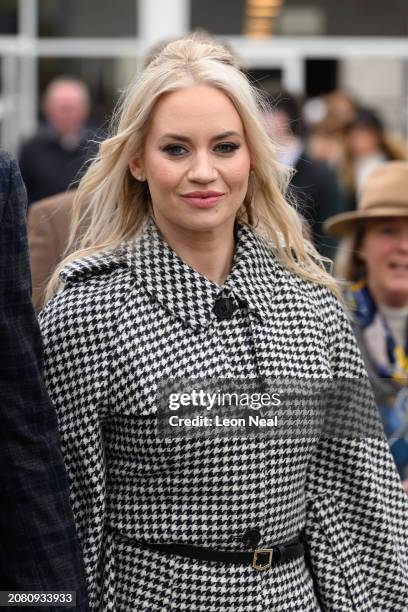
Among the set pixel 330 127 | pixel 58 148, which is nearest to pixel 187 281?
pixel 58 148

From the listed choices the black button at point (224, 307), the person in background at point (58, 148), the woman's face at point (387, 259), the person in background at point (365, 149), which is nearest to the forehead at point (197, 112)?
the black button at point (224, 307)

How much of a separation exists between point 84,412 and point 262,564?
490mm

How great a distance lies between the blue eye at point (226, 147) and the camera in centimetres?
281

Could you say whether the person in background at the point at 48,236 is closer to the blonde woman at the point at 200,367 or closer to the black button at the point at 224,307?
the blonde woman at the point at 200,367

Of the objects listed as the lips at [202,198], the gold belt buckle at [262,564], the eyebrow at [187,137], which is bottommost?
the gold belt buckle at [262,564]

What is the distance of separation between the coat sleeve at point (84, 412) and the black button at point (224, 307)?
10.4 inches

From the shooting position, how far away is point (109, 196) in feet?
9.91

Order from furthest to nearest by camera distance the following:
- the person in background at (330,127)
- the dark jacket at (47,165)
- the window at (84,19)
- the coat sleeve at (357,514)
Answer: the window at (84,19) < the person in background at (330,127) < the dark jacket at (47,165) < the coat sleeve at (357,514)

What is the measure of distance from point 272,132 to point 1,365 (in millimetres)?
1182

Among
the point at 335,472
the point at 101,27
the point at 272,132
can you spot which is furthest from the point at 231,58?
the point at 101,27

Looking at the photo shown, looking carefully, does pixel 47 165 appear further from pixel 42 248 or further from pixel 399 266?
pixel 42 248

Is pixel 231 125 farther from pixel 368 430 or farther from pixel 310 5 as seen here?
pixel 310 5

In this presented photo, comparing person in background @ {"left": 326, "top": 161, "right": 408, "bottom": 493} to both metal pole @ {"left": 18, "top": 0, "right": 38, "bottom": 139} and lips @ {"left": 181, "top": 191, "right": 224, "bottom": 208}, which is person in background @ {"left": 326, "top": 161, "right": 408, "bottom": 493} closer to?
lips @ {"left": 181, "top": 191, "right": 224, "bottom": 208}

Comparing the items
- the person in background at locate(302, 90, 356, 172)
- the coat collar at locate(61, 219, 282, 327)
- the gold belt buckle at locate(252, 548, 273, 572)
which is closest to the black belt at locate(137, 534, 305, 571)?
the gold belt buckle at locate(252, 548, 273, 572)
